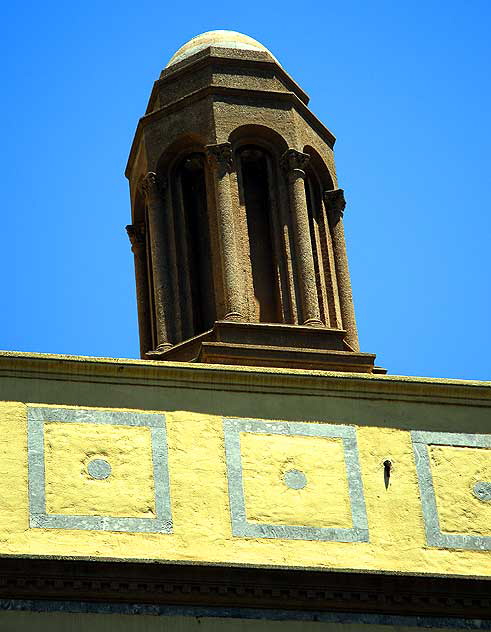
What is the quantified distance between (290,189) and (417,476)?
582 centimetres

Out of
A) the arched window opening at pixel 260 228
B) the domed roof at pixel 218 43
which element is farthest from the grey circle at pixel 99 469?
the domed roof at pixel 218 43

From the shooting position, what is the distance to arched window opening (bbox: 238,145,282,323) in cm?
3259

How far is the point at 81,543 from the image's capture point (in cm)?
2705

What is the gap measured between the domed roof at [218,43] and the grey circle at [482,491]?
8.32m

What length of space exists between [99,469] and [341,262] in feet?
23.8

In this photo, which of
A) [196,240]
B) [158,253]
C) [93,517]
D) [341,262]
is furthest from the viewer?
[341,262]

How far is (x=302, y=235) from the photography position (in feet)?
108

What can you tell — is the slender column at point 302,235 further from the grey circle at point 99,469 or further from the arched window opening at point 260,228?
the grey circle at point 99,469

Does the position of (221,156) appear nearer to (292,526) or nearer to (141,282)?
(141,282)

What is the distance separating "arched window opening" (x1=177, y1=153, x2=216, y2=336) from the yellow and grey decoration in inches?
174

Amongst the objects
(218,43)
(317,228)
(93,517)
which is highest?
(218,43)

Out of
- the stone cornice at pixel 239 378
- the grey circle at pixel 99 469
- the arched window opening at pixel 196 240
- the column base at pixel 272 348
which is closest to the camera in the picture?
the grey circle at pixel 99 469

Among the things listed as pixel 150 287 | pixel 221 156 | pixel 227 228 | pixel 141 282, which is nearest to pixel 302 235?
pixel 227 228

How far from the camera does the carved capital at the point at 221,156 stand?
33.0 m
